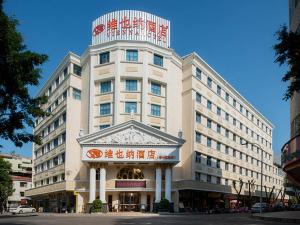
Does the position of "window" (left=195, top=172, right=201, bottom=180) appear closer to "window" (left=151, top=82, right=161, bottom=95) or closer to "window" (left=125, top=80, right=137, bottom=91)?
"window" (left=151, top=82, right=161, bottom=95)

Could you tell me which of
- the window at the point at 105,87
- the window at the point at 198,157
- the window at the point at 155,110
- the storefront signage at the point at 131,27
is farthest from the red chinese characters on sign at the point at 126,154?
the storefront signage at the point at 131,27

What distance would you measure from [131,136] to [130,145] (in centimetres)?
115

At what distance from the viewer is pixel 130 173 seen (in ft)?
190

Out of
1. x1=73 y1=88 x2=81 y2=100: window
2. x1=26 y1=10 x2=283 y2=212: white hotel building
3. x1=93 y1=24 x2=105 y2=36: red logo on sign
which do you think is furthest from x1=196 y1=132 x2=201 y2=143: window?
x1=93 y1=24 x2=105 y2=36: red logo on sign

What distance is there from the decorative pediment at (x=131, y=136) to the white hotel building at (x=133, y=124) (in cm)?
11

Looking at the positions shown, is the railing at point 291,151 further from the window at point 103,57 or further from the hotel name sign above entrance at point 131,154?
the window at point 103,57

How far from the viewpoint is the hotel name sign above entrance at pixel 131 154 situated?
178ft

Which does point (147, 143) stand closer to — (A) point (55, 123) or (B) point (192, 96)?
(B) point (192, 96)

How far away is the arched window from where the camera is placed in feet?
190

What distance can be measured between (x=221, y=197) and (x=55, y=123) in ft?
90.7

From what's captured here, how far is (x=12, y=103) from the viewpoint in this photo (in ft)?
63.0


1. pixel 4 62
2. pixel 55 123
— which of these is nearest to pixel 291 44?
pixel 4 62

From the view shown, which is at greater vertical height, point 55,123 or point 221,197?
point 55,123

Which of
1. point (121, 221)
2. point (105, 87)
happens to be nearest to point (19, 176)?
point (105, 87)
